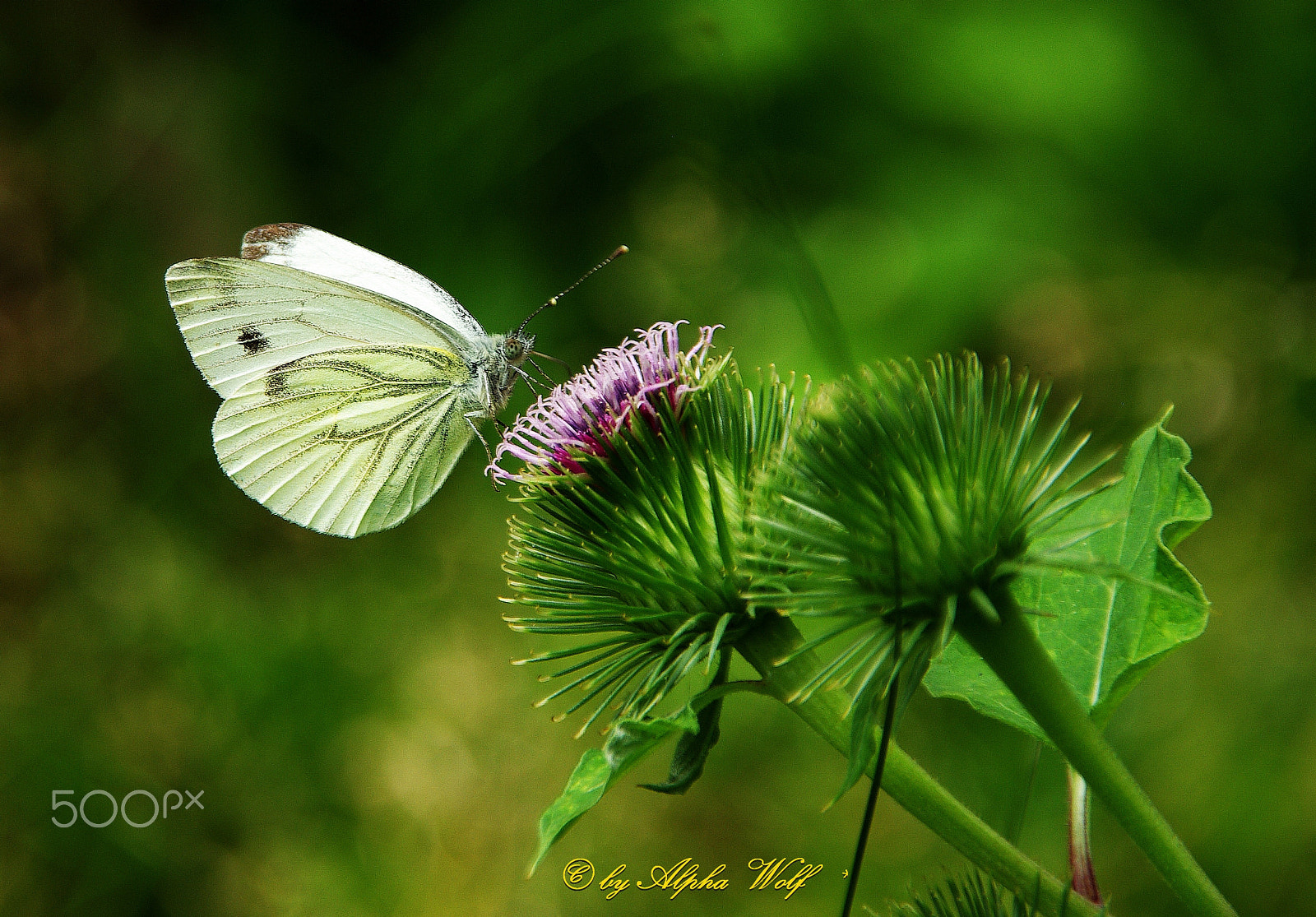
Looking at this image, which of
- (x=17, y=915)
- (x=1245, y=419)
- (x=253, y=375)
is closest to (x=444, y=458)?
(x=253, y=375)

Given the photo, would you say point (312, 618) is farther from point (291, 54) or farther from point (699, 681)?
point (291, 54)

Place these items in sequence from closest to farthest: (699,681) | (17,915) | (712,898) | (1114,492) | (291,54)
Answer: (1114,492), (699,681), (712,898), (17,915), (291,54)

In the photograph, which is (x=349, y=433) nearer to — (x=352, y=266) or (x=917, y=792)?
(x=352, y=266)

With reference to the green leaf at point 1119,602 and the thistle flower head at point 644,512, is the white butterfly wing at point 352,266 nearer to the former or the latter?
the thistle flower head at point 644,512

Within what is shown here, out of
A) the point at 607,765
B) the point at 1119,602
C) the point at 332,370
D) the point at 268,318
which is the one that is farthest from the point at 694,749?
the point at 268,318

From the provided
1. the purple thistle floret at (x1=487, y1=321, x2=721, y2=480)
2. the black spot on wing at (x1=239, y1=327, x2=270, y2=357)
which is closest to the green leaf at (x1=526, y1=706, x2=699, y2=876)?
the purple thistle floret at (x1=487, y1=321, x2=721, y2=480)
